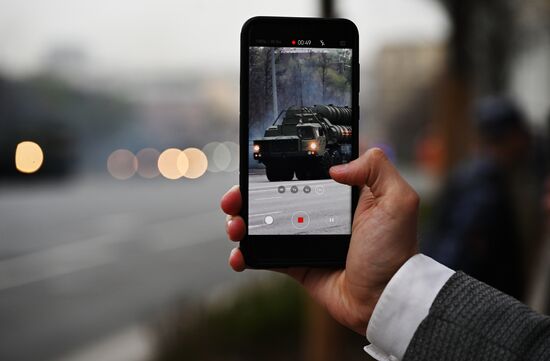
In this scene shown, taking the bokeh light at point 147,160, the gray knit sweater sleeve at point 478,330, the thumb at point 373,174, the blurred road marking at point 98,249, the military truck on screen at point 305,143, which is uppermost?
the military truck on screen at point 305,143

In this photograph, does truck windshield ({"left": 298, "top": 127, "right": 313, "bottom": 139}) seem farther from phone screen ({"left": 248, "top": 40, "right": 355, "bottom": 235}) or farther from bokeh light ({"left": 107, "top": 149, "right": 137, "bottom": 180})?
bokeh light ({"left": 107, "top": 149, "right": 137, "bottom": 180})

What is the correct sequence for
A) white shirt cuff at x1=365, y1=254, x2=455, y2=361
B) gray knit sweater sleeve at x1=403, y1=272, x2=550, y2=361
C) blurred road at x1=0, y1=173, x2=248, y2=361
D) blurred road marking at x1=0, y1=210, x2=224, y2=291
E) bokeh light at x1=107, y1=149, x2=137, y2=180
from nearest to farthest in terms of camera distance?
gray knit sweater sleeve at x1=403, y1=272, x2=550, y2=361 < white shirt cuff at x1=365, y1=254, x2=455, y2=361 < bokeh light at x1=107, y1=149, x2=137, y2=180 < blurred road at x1=0, y1=173, x2=248, y2=361 < blurred road marking at x1=0, y1=210, x2=224, y2=291

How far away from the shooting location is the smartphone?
1542 mm

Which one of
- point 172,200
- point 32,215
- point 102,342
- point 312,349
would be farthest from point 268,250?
point 172,200

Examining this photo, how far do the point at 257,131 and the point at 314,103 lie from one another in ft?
0.38

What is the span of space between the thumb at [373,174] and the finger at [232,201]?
179 mm

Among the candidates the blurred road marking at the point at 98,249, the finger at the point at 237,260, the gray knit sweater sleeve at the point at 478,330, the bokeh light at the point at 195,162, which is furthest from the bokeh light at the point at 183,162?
the blurred road marking at the point at 98,249

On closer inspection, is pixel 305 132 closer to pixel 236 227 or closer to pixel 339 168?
pixel 339 168

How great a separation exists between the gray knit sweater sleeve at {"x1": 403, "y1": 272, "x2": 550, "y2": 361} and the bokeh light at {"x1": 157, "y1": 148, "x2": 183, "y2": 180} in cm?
85

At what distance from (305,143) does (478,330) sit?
45 cm

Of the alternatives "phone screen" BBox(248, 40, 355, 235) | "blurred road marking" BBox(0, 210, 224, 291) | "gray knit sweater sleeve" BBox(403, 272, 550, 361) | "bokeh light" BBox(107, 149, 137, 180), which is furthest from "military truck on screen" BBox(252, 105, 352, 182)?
"blurred road marking" BBox(0, 210, 224, 291)

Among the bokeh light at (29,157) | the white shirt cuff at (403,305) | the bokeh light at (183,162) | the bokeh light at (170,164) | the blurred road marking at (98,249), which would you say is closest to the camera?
the white shirt cuff at (403,305)

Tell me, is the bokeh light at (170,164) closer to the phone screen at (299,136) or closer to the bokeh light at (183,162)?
the bokeh light at (183,162)

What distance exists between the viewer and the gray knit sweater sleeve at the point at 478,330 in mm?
1403
